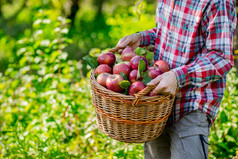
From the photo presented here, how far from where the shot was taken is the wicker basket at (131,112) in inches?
56.9

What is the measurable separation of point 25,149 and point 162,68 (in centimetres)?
139

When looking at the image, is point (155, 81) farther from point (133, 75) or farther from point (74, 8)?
point (74, 8)

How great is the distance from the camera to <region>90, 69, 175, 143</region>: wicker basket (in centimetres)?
144

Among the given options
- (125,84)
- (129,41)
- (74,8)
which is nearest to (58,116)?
(129,41)

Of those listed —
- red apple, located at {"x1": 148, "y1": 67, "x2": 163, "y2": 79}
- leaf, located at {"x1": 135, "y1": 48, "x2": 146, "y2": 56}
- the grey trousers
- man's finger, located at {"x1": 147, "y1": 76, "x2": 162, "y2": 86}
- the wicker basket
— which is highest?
leaf, located at {"x1": 135, "y1": 48, "x2": 146, "y2": 56}

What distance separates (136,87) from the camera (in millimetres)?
1490

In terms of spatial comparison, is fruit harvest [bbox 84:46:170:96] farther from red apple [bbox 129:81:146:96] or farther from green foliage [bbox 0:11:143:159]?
green foliage [bbox 0:11:143:159]

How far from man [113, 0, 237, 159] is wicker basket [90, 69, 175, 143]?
0.31 feet

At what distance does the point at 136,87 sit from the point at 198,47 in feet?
1.53

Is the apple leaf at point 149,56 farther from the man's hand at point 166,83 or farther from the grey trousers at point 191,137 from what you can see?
the grey trousers at point 191,137

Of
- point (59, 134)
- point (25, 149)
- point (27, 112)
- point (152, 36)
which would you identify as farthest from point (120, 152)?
point (27, 112)

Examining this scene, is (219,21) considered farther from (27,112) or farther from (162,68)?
(27,112)

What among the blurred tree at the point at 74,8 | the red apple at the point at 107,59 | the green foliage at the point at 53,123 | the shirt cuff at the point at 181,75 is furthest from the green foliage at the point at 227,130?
the blurred tree at the point at 74,8

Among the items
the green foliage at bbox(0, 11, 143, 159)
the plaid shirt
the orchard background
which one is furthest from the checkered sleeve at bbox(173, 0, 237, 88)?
the green foliage at bbox(0, 11, 143, 159)
